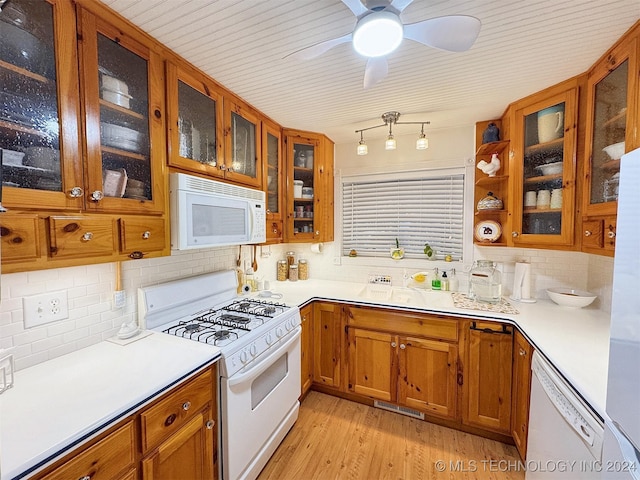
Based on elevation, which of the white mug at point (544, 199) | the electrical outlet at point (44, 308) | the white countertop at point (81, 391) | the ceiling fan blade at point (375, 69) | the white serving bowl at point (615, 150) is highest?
the ceiling fan blade at point (375, 69)

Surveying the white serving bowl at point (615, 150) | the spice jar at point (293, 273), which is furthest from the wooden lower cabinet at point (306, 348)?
the white serving bowl at point (615, 150)

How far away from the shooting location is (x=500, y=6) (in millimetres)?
1085

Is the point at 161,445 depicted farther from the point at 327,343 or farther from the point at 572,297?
the point at 572,297

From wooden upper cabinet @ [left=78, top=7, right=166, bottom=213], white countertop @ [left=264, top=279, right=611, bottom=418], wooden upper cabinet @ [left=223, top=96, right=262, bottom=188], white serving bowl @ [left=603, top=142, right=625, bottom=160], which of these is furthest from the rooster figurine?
wooden upper cabinet @ [left=78, top=7, right=166, bottom=213]

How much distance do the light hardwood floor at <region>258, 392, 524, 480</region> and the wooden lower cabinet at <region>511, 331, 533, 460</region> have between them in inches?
7.6

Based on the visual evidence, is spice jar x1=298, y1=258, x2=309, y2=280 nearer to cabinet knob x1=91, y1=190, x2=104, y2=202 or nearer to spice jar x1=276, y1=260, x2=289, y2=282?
spice jar x1=276, y1=260, x2=289, y2=282

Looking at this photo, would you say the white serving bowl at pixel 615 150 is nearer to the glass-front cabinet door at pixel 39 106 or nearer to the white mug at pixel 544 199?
the white mug at pixel 544 199

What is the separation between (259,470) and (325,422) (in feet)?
1.96

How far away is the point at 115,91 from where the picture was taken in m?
1.16

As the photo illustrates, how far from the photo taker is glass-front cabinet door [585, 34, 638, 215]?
1.20m

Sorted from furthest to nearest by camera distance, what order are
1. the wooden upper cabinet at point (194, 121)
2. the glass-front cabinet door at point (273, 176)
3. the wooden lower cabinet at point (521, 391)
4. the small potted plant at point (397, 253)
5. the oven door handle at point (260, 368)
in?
the small potted plant at point (397, 253) < the glass-front cabinet door at point (273, 176) < the wooden lower cabinet at point (521, 391) < the wooden upper cabinet at point (194, 121) < the oven door handle at point (260, 368)

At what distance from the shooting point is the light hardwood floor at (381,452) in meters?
1.60

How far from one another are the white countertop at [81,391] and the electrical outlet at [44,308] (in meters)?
0.18

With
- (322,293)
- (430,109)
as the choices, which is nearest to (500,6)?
(430,109)
